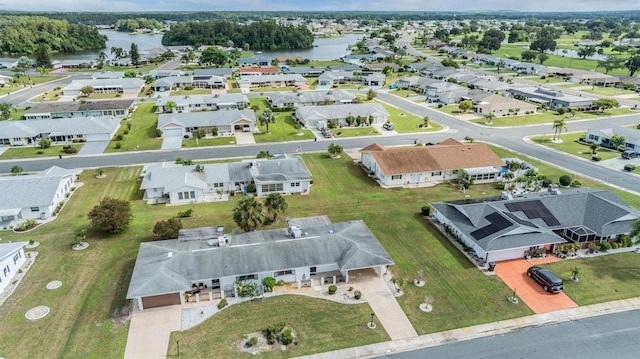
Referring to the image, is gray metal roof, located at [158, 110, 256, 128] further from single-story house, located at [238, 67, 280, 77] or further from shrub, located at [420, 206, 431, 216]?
single-story house, located at [238, 67, 280, 77]

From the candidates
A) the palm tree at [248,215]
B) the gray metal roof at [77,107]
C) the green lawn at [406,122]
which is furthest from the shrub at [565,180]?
the gray metal roof at [77,107]

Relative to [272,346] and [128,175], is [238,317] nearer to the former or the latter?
[272,346]

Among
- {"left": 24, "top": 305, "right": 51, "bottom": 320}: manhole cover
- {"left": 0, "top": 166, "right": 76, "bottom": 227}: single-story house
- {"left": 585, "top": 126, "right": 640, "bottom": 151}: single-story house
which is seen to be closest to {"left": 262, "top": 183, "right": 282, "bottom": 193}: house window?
{"left": 0, "top": 166, "right": 76, "bottom": 227}: single-story house

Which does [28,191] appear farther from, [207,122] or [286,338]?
[286,338]

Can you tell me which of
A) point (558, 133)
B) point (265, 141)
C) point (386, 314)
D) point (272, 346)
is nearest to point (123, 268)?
point (272, 346)

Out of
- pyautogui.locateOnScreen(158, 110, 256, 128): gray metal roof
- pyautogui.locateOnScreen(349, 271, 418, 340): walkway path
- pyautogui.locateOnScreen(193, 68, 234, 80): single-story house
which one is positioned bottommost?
pyautogui.locateOnScreen(349, 271, 418, 340): walkway path

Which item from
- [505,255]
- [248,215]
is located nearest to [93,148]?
[248,215]
